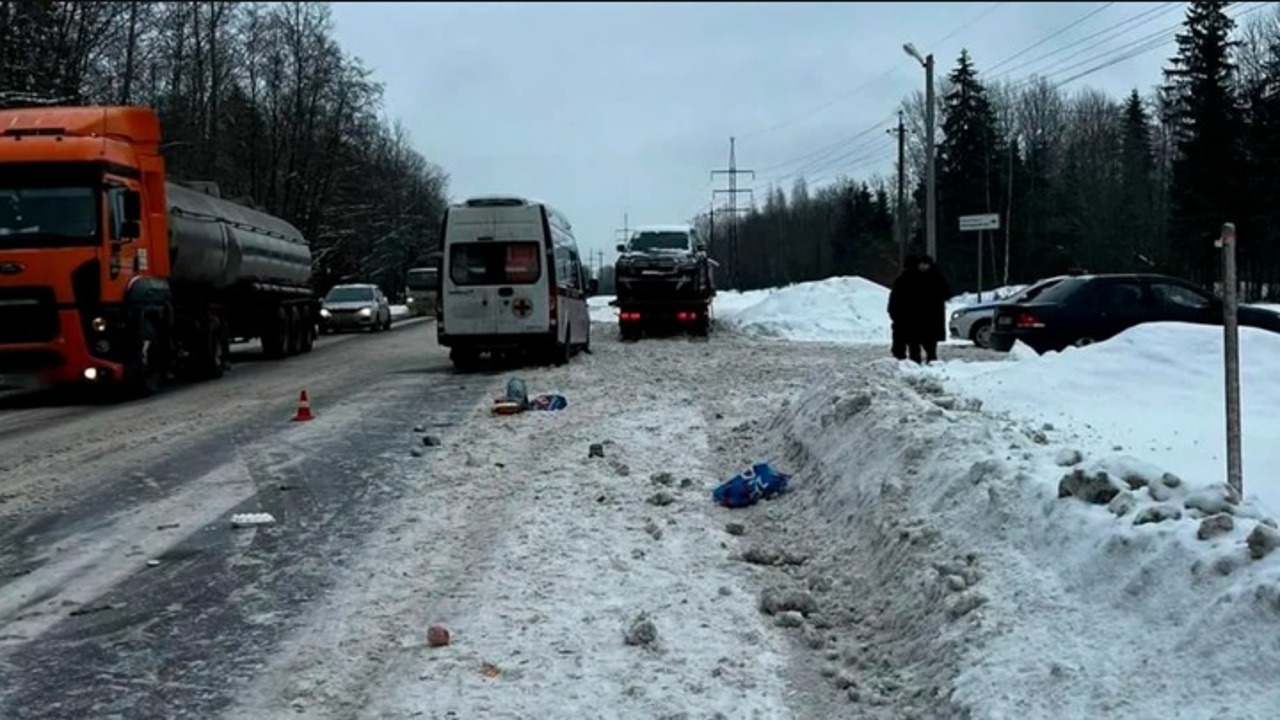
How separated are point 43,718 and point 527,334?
17036 millimetres

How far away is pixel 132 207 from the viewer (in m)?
17.4

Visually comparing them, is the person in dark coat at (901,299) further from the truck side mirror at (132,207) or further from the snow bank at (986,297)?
the snow bank at (986,297)

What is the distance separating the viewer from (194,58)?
180ft

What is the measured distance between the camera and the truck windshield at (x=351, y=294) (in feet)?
146

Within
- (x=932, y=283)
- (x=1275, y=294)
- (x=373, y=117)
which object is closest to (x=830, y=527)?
(x=932, y=283)

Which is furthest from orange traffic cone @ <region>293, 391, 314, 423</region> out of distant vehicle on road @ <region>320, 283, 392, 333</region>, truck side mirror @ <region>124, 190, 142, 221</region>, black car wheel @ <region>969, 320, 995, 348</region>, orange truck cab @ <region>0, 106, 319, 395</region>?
distant vehicle on road @ <region>320, 283, 392, 333</region>

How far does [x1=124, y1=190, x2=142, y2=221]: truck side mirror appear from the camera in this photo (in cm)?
1725

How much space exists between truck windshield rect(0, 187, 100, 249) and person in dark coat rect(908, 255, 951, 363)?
445 inches

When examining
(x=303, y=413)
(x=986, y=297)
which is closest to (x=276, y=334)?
(x=303, y=413)

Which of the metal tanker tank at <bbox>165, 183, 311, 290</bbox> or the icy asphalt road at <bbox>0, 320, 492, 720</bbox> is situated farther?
the metal tanker tank at <bbox>165, 183, 311, 290</bbox>

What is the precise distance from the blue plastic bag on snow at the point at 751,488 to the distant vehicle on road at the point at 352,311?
36.2 m

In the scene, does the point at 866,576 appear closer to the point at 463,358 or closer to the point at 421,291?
the point at 463,358

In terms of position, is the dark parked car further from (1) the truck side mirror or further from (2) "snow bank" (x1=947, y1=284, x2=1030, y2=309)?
(2) "snow bank" (x1=947, y1=284, x2=1030, y2=309)

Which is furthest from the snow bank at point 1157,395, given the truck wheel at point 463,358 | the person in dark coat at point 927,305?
the truck wheel at point 463,358
